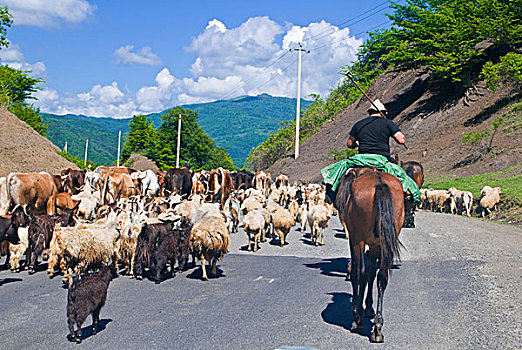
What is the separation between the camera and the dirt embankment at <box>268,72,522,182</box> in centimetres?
3123

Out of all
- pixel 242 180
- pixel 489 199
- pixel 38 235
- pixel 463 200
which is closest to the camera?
pixel 38 235

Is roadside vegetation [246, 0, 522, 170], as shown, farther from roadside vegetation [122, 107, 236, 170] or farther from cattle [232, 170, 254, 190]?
roadside vegetation [122, 107, 236, 170]

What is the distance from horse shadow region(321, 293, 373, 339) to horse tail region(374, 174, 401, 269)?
35.4 inches

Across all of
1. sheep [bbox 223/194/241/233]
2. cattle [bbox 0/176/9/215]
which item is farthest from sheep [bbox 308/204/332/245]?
cattle [bbox 0/176/9/215]

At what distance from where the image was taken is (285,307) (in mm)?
7504

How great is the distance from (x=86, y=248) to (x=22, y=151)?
29404 mm

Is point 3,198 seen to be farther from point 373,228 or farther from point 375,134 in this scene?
point 373,228

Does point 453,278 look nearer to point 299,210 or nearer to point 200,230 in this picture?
point 200,230

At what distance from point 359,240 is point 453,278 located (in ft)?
12.1

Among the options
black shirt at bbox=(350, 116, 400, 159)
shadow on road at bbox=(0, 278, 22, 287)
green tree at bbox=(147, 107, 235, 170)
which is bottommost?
shadow on road at bbox=(0, 278, 22, 287)

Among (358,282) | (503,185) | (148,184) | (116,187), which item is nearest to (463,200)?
(503,185)

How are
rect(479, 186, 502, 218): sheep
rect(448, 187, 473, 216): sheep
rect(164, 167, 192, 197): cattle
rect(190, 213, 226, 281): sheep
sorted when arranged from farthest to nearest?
rect(164, 167, 192, 197): cattle → rect(448, 187, 473, 216): sheep → rect(479, 186, 502, 218): sheep → rect(190, 213, 226, 281): sheep

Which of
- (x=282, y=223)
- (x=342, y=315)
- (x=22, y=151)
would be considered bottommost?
(x=342, y=315)

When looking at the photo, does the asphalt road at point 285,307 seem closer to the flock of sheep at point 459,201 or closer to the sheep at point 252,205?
the sheep at point 252,205
